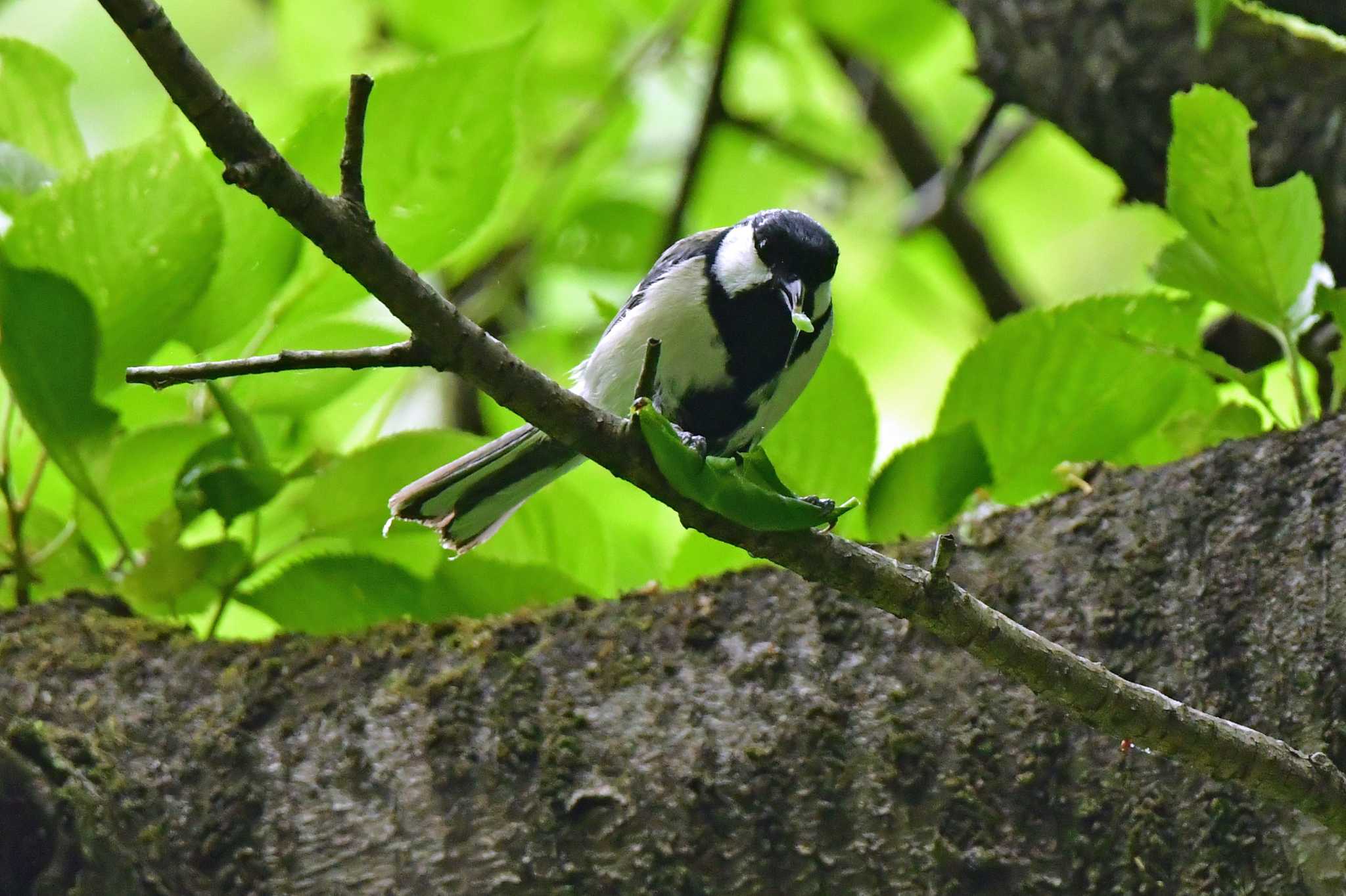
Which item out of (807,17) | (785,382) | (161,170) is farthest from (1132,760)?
(807,17)

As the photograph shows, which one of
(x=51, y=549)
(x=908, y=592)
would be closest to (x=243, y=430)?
(x=51, y=549)

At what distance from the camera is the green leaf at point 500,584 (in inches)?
69.3

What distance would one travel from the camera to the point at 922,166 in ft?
11.5

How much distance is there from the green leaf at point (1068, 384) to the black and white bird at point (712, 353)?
242 mm

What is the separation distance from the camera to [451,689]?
153 centimetres

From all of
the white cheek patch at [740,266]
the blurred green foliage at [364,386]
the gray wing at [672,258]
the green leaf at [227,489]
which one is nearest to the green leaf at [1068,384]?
the blurred green foliage at [364,386]

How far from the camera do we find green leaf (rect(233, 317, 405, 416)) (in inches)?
74.4

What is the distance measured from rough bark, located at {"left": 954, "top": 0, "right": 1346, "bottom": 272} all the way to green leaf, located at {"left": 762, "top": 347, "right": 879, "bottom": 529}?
67 cm

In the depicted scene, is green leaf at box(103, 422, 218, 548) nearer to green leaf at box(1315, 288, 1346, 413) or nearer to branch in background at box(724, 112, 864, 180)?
green leaf at box(1315, 288, 1346, 413)

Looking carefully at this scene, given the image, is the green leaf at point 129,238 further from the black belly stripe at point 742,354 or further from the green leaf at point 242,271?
the black belly stripe at point 742,354

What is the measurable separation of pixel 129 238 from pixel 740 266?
0.88m

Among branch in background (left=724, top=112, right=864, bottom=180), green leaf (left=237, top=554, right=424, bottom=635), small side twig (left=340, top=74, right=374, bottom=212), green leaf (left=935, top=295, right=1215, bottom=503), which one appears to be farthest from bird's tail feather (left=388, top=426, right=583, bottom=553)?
branch in background (left=724, top=112, right=864, bottom=180)

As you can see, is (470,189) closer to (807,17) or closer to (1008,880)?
(1008,880)

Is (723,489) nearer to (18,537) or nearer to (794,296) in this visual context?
(794,296)
